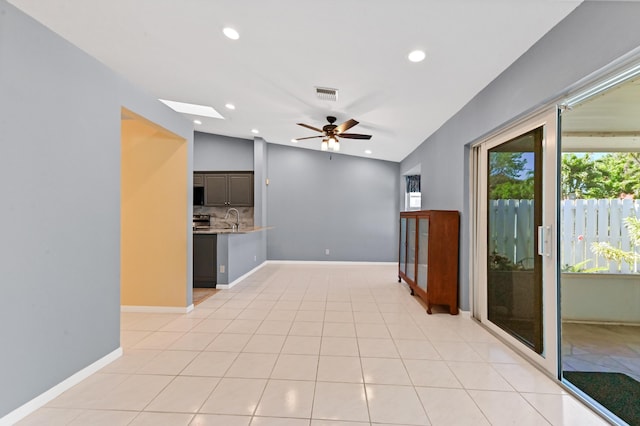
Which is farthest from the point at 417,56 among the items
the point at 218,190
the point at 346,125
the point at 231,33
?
the point at 218,190

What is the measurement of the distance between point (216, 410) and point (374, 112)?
12.3ft

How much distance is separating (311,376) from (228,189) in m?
5.50

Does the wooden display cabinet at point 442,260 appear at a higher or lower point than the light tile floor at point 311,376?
higher

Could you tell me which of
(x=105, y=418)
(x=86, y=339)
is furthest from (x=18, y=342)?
(x=105, y=418)

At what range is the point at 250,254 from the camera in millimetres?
6070

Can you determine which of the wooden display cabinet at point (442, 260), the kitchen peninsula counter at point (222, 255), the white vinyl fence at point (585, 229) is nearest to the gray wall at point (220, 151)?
the kitchen peninsula counter at point (222, 255)

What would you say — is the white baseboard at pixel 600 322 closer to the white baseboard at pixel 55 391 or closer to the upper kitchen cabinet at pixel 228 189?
the white baseboard at pixel 55 391

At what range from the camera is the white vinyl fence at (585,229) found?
296cm

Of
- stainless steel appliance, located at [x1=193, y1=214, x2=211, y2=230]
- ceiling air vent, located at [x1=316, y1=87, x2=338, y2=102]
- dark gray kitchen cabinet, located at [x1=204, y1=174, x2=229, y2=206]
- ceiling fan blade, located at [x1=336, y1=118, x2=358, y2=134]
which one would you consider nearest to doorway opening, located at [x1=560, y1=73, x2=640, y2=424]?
ceiling fan blade, located at [x1=336, y1=118, x2=358, y2=134]

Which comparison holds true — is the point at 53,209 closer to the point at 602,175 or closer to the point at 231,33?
the point at 231,33

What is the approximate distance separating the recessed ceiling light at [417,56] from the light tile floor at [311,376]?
8.64 ft

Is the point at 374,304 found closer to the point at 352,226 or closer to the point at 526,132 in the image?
the point at 526,132

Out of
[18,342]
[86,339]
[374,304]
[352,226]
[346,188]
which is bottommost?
[374,304]

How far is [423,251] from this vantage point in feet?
13.4
